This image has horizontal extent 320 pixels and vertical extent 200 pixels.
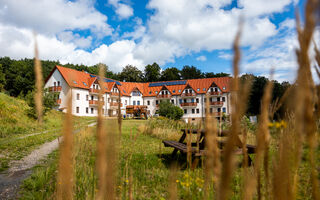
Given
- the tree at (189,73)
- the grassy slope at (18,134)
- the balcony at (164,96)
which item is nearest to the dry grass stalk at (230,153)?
the grassy slope at (18,134)

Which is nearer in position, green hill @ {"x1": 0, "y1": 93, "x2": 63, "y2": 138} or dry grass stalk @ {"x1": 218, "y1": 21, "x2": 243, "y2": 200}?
dry grass stalk @ {"x1": 218, "y1": 21, "x2": 243, "y2": 200}

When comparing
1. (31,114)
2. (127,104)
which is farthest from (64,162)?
(127,104)

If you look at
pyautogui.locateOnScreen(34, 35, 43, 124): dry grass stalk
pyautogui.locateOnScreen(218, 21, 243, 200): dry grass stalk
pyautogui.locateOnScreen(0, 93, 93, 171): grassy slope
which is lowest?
pyautogui.locateOnScreen(0, 93, 93, 171): grassy slope

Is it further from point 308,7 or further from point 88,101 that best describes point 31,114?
point 88,101

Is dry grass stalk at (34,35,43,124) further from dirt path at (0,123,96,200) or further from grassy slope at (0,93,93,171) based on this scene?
grassy slope at (0,93,93,171)

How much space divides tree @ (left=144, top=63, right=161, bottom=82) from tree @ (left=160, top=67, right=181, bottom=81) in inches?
62.4

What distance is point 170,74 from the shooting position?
177ft

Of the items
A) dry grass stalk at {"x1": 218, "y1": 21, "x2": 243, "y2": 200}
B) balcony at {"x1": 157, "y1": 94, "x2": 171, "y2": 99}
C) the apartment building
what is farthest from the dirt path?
balcony at {"x1": 157, "y1": 94, "x2": 171, "y2": 99}

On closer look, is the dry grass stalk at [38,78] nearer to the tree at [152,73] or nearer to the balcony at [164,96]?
the balcony at [164,96]

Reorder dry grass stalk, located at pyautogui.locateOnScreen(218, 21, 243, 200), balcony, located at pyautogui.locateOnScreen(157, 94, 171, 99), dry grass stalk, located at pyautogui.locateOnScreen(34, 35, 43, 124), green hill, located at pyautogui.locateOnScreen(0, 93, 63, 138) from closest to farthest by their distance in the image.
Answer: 1. dry grass stalk, located at pyautogui.locateOnScreen(218, 21, 243, 200)
2. dry grass stalk, located at pyautogui.locateOnScreen(34, 35, 43, 124)
3. green hill, located at pyautogui.locateOnScreen(0, 93, 63, 138)
4. balcony, located at pyautogui.locateOnScreen(157, 94, 171, 99)

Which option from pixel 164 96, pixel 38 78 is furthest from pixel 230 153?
pixel 164 96

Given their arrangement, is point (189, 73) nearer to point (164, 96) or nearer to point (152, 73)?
point (152, 73)

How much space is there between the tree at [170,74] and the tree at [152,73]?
5.20 ft

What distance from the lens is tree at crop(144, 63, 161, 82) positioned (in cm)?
5368
